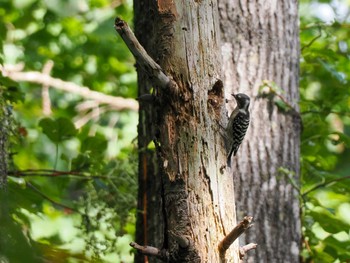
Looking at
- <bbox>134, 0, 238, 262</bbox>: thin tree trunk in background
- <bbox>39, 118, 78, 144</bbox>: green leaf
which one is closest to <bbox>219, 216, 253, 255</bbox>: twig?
<bbox>134, 0, 238, 262</bbox>: thin tree trunk in background

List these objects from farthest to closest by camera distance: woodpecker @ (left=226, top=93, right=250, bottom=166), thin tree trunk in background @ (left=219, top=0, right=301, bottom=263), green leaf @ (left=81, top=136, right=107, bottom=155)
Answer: green leaf @ (left=81, top=136, right=107, bottom=155) → thin tree trunk in background @ (left=219, top=0, right=301, bottom=263) → woodpecker @ (left=226, top=93, right=250, bottom=166)

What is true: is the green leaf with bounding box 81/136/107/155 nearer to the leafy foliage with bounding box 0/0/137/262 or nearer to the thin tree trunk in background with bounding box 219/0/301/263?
the leafy foliage with bounding box 0/0/137/262

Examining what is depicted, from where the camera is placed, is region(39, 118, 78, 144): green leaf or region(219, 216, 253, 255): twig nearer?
region(219, 216, 253, 255): twig

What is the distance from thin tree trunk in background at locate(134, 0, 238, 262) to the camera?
205 cm

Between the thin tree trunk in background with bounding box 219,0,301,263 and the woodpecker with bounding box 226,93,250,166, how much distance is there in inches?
11.6

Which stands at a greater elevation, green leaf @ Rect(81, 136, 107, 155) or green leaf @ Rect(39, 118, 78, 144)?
green leaf @ Rect(39, 118, 78, 144)

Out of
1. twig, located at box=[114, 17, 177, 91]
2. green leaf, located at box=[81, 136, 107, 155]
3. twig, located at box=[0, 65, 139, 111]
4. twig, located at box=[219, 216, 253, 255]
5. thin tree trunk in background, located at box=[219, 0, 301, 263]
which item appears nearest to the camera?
twig, located at box=[219, 216, 253, 255]

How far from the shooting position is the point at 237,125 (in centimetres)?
240

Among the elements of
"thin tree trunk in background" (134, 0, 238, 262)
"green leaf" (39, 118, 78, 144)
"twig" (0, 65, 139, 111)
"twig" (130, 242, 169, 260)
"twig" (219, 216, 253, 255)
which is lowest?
"twig" (130, 242, 169, 260)

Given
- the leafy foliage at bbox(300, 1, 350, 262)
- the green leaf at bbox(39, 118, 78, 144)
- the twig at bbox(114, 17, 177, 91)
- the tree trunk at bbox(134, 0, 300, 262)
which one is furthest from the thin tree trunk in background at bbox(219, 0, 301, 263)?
the twig at bbox(114, 17, 177, 91)

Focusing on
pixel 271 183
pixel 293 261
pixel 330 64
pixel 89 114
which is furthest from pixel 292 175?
pixel 89 114

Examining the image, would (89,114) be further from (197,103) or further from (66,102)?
(197,103)

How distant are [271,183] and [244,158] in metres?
0.21

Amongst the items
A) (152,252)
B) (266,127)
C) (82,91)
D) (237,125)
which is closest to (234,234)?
(152,252)
